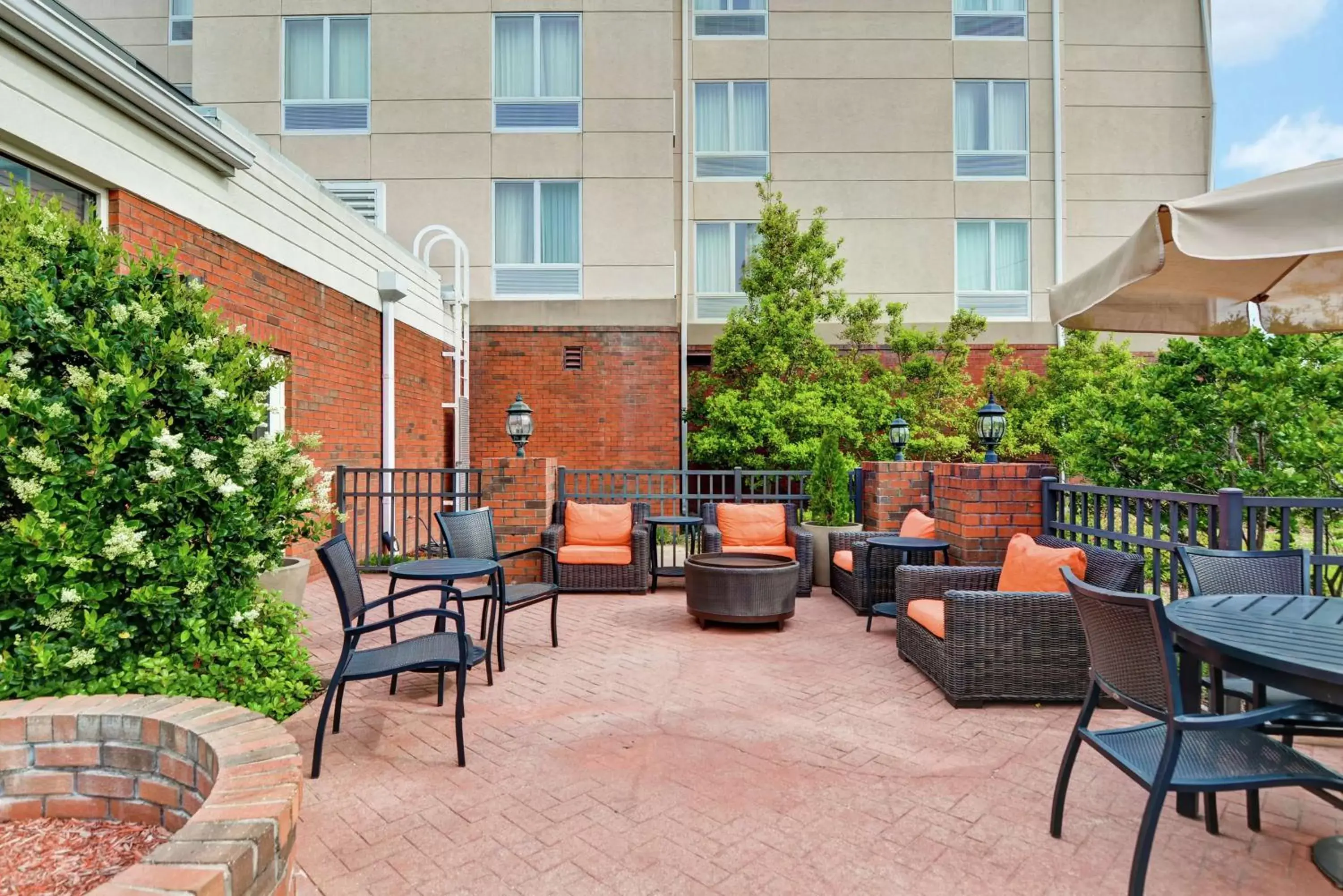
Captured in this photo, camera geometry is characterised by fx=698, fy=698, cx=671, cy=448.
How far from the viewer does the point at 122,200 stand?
4.76 m

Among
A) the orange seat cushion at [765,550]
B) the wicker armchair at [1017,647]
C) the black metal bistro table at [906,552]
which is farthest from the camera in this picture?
Answer: the orange seat cushion at [765,550]

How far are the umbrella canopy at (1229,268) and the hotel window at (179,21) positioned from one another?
50.2 feet

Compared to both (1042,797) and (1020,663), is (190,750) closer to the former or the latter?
(1042,797)

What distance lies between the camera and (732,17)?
1281 cm

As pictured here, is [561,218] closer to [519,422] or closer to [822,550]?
[519,422]

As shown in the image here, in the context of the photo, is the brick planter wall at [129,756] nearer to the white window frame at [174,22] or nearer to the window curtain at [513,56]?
the window curtain at [513,56]

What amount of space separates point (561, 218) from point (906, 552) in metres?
8.23

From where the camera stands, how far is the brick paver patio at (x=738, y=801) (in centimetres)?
221

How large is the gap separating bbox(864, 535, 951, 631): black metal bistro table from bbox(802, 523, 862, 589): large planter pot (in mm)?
1267

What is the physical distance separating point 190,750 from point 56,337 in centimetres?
171

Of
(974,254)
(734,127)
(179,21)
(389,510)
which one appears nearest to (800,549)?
(389,510)

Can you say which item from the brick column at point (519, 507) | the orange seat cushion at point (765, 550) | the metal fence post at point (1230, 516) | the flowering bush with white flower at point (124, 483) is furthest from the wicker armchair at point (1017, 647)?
the brick column at point (519, 507)

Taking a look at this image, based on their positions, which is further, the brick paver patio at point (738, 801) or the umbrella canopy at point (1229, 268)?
the umbrella canopy at point (1229, 268)

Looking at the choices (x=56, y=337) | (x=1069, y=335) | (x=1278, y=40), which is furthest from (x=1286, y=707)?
(x=1278, y=40)
